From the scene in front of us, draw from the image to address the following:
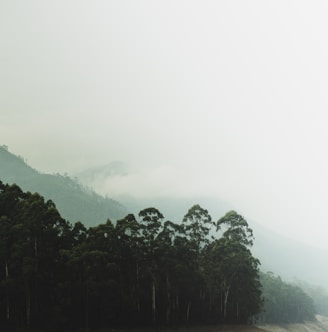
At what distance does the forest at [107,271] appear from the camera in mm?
48531

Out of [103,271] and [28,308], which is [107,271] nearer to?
[103,271]

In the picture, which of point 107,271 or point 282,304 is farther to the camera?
point 282,304

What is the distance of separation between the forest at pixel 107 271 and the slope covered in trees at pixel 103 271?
12 centimetres

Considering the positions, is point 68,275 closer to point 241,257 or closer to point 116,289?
point 116,289

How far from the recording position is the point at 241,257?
6938 cm

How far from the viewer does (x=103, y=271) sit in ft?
172

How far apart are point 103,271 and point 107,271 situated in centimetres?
52

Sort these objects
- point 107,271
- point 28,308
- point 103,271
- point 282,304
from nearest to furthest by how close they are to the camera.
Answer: point 28,308
point 103,271
point 107,271
point 282,304

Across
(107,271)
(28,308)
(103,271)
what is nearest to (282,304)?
(107,271)

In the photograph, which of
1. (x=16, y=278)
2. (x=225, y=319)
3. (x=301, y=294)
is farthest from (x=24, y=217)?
(x=301, y=294)

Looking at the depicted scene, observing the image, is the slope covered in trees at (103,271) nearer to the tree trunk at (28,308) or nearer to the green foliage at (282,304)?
the tree trunk at (28,308)

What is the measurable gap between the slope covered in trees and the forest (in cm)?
12

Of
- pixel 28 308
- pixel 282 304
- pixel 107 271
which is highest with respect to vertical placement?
pixel 107 271

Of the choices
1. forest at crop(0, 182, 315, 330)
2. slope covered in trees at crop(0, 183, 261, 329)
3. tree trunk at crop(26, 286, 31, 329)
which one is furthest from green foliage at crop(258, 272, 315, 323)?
tree trunk at crop(26, 286, 31, 329)
